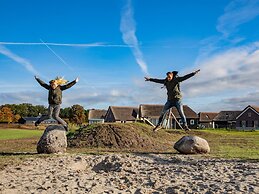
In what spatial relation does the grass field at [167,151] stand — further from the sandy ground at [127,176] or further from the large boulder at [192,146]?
the sandy ground at [127,176]

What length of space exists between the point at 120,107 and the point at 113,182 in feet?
192

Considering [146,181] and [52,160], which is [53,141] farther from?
[146,181]

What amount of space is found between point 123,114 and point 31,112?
79.3 m

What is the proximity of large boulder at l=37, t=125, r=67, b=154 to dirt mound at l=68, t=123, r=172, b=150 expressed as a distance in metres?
4.23

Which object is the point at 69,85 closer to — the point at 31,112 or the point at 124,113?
the point at 124,113

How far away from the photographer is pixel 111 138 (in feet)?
67.9

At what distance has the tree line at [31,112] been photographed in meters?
85.7

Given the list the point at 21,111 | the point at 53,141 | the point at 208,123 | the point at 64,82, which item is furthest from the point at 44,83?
the point at 21,111

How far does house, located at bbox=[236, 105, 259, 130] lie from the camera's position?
77500 mm

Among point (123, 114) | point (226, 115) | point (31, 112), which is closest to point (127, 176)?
point (123, 114)

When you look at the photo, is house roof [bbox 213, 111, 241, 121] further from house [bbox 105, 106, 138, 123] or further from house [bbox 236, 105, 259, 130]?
house [bbox 105, 106, 138, 123]

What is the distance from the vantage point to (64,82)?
1589 cm

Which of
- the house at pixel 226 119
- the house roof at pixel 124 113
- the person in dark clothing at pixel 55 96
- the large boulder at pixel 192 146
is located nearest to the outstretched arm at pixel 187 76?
the large boulder at pixel 192 146

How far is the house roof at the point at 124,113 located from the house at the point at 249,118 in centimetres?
2722
